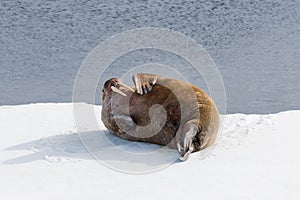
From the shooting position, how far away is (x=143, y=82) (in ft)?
14.5

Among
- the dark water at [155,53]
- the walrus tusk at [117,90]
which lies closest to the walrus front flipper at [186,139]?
the walrus tusk at [117,90]

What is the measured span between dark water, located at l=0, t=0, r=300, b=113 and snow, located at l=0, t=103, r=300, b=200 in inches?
194

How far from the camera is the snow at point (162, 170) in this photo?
3066mm

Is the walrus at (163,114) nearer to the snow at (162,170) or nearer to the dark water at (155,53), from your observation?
the snow at (162,170)

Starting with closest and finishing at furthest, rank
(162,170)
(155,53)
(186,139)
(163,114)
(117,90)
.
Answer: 1. (162,170)
2. (186,139)
3. (163,114)
4. (117,90)
5. (155,53)

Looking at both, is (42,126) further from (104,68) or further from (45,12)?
(45,12)

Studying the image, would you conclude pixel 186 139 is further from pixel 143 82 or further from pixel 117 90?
pixel 117 90

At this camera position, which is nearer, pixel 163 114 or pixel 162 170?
pixel 162 170

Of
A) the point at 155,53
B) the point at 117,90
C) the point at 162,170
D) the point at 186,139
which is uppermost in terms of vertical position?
the point at 155,53

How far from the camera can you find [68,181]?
3.27 m

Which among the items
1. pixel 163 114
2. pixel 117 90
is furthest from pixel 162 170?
pixel 117 90

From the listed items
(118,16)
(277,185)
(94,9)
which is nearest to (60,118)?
(277,185)

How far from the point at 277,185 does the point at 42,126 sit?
7.84 feet

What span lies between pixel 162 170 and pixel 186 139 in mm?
375
